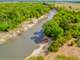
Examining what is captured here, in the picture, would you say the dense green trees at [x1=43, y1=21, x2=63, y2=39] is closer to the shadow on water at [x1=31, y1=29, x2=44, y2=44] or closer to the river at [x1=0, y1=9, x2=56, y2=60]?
the shadow on water at [x1=31, y1=29, x2=44, y2=44]

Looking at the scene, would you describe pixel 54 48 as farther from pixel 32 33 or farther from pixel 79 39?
pixel 32 33

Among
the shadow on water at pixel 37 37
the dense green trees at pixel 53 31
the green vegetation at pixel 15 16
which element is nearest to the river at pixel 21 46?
the shadow on water at pixel 37 37

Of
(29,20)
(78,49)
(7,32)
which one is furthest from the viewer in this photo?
Answer: (29,20)

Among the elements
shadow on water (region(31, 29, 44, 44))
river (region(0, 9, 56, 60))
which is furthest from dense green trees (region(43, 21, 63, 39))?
river (region(0, 9, 56, 60))

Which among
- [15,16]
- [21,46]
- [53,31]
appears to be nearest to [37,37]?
[53,31]

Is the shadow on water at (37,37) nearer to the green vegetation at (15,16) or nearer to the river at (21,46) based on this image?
the river at (21,46)

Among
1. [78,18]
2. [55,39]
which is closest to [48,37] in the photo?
[55,39]

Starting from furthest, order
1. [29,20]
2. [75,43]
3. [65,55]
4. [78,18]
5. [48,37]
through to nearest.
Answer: [29,20], [78,18], [48,37], [75,43], [65,55]

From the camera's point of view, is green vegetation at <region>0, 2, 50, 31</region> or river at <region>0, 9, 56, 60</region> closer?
river at <region>0, 9, 56, 60</region>
